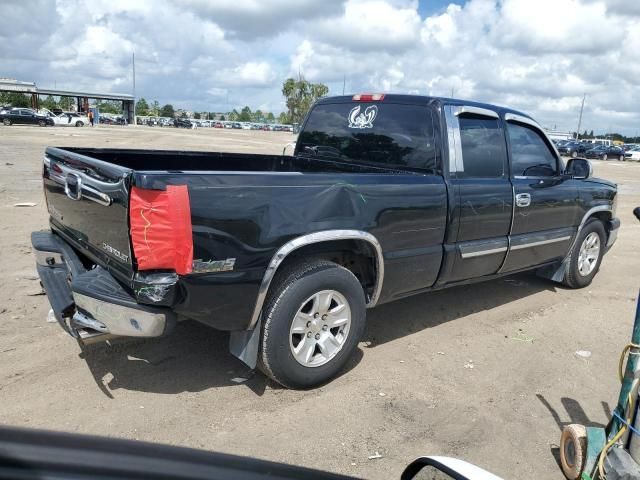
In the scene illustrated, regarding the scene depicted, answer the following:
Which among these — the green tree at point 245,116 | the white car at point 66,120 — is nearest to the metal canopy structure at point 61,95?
the white car at point 66,120

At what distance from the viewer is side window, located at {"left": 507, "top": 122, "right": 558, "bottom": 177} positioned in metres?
5.03

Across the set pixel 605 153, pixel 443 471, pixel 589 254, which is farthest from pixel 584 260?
pixel 605 153

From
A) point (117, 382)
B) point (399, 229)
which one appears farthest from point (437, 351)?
point (117, 382)

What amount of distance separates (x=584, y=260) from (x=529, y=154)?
1.84m

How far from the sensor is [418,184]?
13.0 feet

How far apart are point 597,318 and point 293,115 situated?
95989 mm

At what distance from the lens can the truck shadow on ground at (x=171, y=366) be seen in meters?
3.60

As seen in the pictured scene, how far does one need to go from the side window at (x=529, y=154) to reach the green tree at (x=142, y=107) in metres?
131

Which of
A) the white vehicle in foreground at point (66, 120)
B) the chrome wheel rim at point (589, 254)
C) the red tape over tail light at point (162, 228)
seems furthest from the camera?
the white vehicle in foreground at point (66, 120)

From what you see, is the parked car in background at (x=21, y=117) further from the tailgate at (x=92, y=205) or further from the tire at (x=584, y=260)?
the tire at (x=584, y=260)

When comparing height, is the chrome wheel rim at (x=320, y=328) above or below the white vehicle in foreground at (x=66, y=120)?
below

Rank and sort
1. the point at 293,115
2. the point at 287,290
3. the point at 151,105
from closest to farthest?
the point at 287,290, the point at 293,115, the point at 151,105

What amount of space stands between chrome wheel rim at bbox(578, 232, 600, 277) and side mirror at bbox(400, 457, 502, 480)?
509 centimetres

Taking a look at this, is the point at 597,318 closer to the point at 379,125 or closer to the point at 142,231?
the point at 379,125
